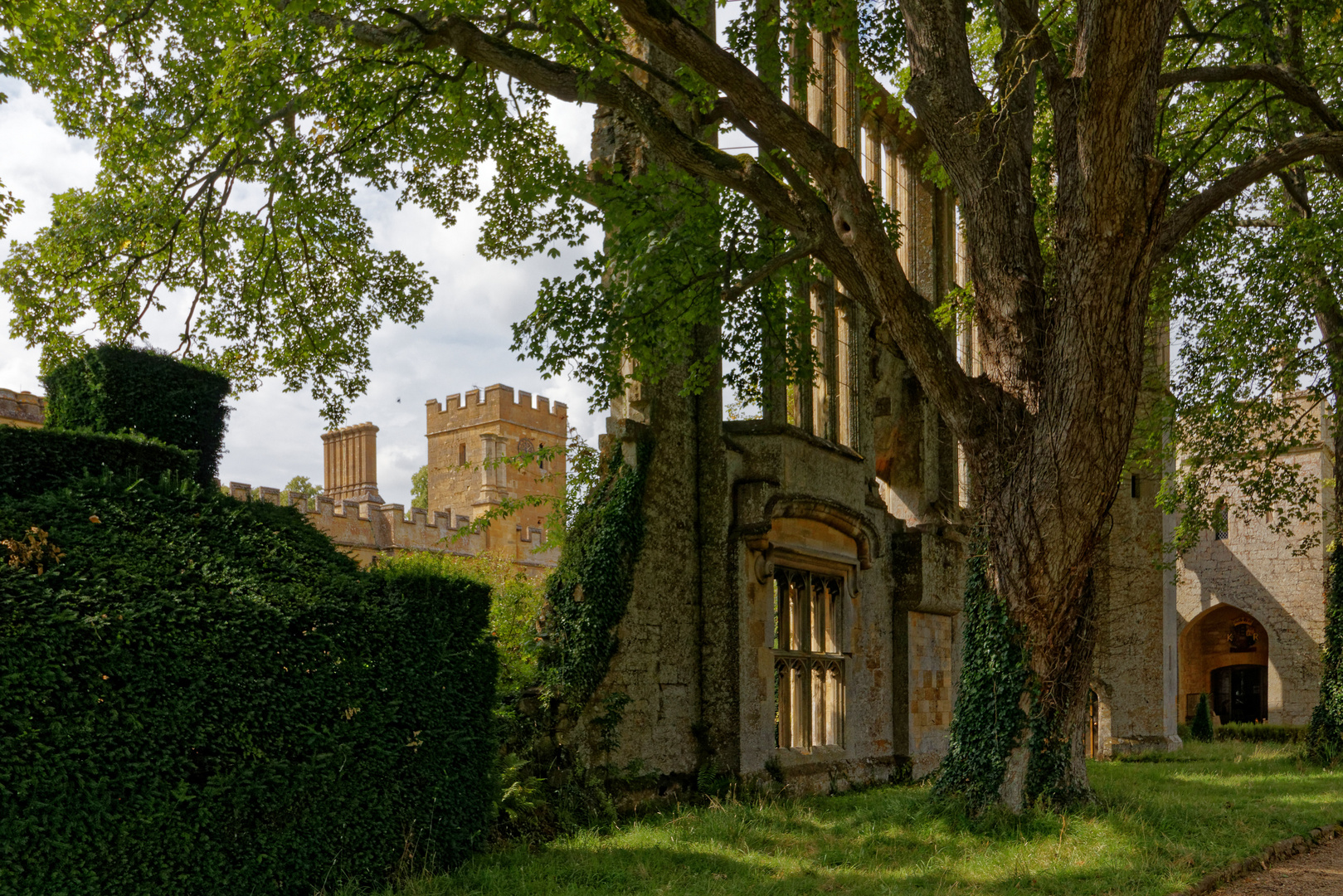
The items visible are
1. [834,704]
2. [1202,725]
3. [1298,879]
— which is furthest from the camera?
[1202,725]

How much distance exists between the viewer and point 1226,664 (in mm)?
30828

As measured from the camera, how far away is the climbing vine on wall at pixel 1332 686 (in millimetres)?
13742

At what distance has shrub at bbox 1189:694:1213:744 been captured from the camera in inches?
916

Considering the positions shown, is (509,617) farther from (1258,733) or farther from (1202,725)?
(1258,733)

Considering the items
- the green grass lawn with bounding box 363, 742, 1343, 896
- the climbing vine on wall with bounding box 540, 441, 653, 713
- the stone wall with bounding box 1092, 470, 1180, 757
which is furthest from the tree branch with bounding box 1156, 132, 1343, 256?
the stone wall with bounding box 1092, 470, 1180, 757

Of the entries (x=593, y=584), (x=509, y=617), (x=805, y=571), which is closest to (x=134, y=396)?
(x=593, y=584)

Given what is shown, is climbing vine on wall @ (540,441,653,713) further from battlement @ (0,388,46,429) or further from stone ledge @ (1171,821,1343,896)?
battlement @ (0,388,46,429)

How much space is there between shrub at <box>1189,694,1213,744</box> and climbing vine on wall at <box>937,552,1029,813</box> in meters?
17.3

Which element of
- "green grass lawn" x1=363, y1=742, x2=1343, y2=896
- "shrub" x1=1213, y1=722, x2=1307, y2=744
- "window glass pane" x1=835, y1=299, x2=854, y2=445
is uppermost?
"window glass pane" x1=835, y1=299, x2=854, y2=445

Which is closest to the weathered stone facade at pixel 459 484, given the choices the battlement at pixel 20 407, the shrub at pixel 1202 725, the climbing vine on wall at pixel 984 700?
the battlement at pixel 20 407

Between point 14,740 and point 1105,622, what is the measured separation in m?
18.2

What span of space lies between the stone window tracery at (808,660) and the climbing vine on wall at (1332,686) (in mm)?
6622

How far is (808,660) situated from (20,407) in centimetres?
1654

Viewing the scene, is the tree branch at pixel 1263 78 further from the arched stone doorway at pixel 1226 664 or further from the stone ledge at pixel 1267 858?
the arched stone doorway at pixel 1226 664
